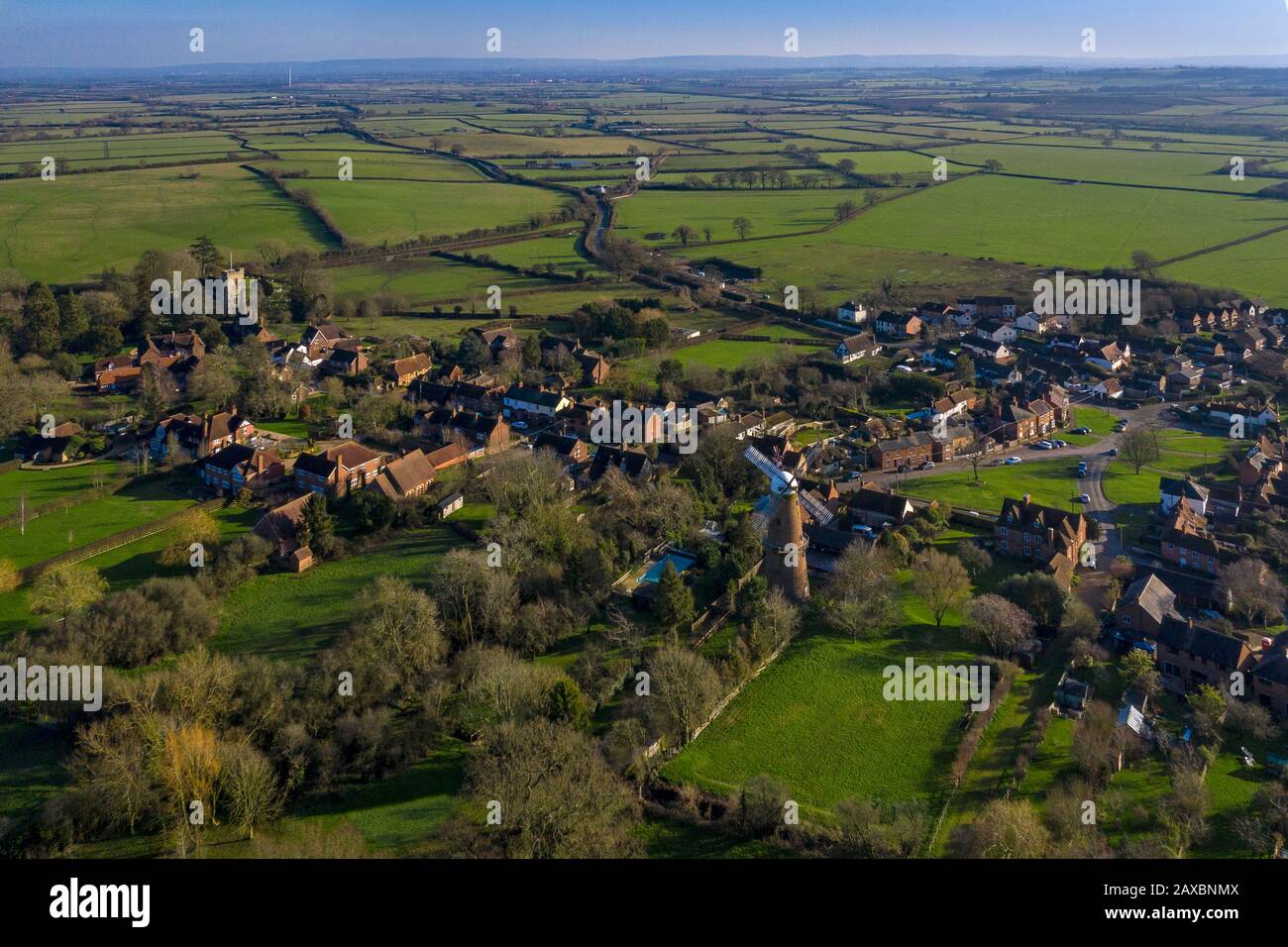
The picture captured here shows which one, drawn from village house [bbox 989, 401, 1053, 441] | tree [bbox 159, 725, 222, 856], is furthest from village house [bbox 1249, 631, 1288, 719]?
tree [bbox 159, 725, 222, 856]

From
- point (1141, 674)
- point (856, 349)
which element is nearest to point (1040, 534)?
point (1141, 674)

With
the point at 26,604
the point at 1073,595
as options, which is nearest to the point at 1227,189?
the point at 1073,595

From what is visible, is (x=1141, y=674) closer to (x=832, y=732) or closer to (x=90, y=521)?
(x=832, y=732)

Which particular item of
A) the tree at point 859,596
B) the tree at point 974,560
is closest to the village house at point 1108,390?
the tree at point 974,560

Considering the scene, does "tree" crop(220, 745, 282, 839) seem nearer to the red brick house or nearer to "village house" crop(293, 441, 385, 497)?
"village house" crop(293, 441, 385, 497)

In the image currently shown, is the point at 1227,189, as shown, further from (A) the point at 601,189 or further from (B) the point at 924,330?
(A) the point at 601,189

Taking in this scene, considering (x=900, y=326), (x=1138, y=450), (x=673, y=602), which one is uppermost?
(x=900, y=326)

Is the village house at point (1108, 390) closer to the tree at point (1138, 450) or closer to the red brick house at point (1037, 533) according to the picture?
the tree at point (1138, 450)
